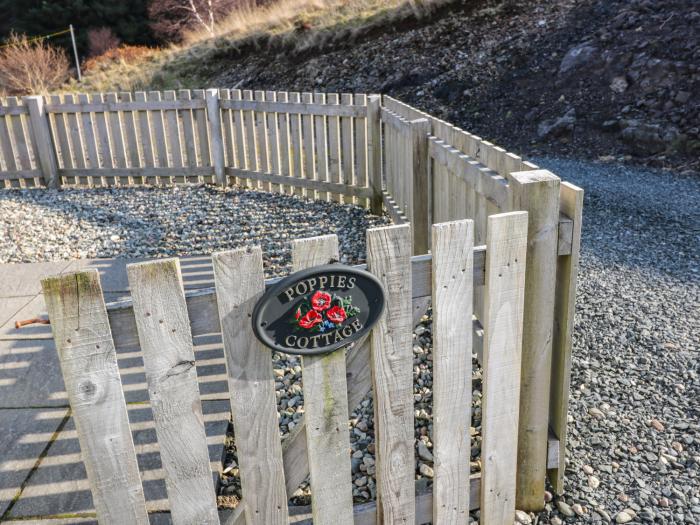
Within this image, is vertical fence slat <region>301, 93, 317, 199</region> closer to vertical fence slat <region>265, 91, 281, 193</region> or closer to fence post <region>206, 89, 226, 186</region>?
vertical fence slat <region>265, 91, 281, 193</region>

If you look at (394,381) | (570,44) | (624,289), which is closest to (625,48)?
(570,44)

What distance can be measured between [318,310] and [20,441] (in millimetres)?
2168

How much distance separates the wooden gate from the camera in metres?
1.86

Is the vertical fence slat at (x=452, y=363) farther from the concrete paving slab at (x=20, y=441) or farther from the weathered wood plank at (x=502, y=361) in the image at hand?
the concrete paving slab at (x=20, y=441)

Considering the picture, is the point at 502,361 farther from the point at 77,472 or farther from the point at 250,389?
the point at 77,472

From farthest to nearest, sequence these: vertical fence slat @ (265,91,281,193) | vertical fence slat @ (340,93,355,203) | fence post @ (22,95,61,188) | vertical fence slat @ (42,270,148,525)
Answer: fence post @ (22,95,61,188), vertical fence slat @ (265,91,281,193), vertical fence slat @ (340,93,355,203), vertical fence slat @ (42,270,148,525)

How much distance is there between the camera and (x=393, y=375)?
7.13ft

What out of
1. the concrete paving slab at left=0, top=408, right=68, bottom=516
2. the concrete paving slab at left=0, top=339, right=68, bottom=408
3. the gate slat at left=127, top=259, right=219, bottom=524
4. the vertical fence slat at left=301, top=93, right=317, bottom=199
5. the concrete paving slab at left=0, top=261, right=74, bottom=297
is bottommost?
the concrete paving slab at left=0, top=261, right=74, bottom=297

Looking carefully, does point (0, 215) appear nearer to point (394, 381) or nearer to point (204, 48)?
point (394, 381)

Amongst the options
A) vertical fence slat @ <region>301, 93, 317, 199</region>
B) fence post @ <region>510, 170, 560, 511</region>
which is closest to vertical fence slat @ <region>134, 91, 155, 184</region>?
vertical fence slat @ <region>301, 93, 317, 199</region>

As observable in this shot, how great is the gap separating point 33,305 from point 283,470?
3692 mm

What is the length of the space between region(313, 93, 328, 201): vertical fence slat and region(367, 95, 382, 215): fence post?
2.38 ft

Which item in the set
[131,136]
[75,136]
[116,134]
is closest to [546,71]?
[131,136]

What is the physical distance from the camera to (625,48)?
11.6m
